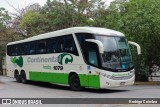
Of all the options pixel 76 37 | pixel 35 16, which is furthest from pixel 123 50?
pixel 35 16

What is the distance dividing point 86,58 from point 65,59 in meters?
2.23

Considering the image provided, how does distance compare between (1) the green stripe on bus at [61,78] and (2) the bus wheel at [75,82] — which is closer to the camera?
(1) the green stripe on bus at [61,78]

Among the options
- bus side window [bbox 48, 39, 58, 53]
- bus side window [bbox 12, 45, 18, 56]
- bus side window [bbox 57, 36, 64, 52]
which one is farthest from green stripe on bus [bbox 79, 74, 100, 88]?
bus side window [bbox 12, 45, 18, 56]

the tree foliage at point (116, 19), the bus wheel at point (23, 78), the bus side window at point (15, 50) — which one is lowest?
the bus wheel at point (23, 78)

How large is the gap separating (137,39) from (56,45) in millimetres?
7869

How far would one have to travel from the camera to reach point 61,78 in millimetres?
21109

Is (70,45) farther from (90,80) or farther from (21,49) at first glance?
(21,49)

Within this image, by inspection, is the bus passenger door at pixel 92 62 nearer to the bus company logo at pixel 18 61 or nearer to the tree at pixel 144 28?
the tree at pixel 144 28

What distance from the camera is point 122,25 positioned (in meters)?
27.0

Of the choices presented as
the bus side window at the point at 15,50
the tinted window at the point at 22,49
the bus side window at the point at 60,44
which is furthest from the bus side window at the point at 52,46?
the bus side window at the point at 15,50

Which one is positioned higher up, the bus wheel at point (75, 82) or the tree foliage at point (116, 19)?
the tree foliage at point (116, 19)

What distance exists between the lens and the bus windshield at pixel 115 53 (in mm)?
17906

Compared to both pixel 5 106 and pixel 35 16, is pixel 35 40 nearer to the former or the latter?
pixel 5 106

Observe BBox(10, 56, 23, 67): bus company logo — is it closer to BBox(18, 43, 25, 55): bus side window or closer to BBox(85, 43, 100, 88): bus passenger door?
BBox(18, 43, 25, 55): bus side window
